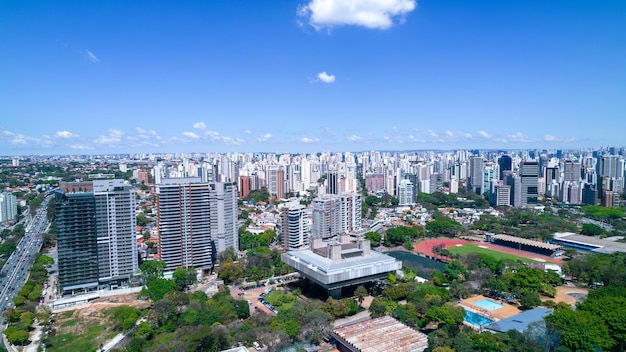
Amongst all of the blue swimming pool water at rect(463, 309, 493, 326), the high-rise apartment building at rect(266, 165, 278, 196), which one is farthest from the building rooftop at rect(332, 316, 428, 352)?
the high-rise apartment building at rect(266, 165, 278, 196)

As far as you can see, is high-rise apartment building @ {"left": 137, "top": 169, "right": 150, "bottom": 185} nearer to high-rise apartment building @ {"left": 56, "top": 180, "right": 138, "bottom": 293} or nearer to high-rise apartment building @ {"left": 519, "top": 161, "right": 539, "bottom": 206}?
high-rise apartment building @ {"left": 56, "top": 180, "right": 138, "bottom": 293}

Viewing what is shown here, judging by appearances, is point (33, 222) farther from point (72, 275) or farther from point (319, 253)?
point (319, 253)

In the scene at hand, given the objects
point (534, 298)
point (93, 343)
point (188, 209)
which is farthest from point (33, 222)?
point (534, 298)

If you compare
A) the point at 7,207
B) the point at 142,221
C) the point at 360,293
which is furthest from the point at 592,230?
the point at 7,207

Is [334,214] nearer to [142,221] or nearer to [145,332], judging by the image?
[145,332]

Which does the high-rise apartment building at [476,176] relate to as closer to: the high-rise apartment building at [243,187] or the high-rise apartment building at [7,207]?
the high-rise apartment building at [243,187]
